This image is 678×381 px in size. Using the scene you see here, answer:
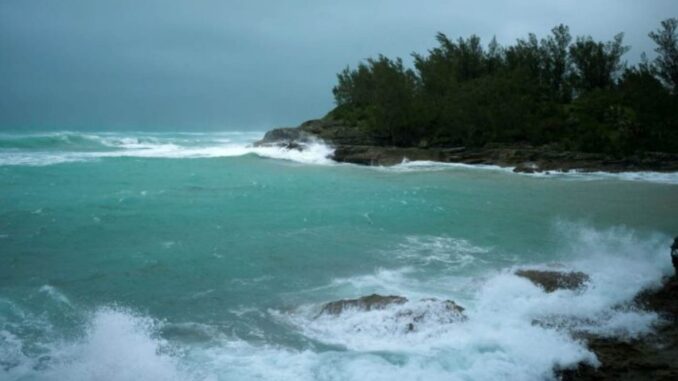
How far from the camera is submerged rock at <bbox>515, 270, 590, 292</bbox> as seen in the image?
32.0ft

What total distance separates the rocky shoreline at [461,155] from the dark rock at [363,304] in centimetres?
2583

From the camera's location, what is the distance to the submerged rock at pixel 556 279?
9.76m

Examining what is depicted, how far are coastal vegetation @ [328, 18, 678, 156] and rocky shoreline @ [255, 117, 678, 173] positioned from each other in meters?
1.74

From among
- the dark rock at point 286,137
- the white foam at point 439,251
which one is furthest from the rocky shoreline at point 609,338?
the dark rock at point 286,137

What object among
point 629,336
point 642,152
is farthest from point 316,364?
point 642,152

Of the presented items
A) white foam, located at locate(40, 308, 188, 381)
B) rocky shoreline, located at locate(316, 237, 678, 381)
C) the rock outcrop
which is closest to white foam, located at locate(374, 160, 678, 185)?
rocky shoreline, located at locate(316, 237, 678, 381)

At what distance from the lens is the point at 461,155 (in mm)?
38281

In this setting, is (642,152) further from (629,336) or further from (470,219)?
(629,336)

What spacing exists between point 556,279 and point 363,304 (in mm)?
3854

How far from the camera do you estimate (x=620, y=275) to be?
10.5 meters

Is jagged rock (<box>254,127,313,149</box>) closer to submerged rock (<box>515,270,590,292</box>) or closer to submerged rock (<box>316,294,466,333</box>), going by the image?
submerged rock (<box>515,270,590,292</box>)

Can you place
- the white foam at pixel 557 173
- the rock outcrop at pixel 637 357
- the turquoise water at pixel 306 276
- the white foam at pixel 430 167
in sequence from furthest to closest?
the white foam at pixel 430 167 < the white foam at pixel 557 173 < the turquoise water at pixel 306 276 < the rock outcrop at pixel 637 357

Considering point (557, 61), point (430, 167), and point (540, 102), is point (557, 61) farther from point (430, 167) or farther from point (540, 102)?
point (430, 167)

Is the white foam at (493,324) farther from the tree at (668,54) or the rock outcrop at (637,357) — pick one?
the tree at (668,54)
